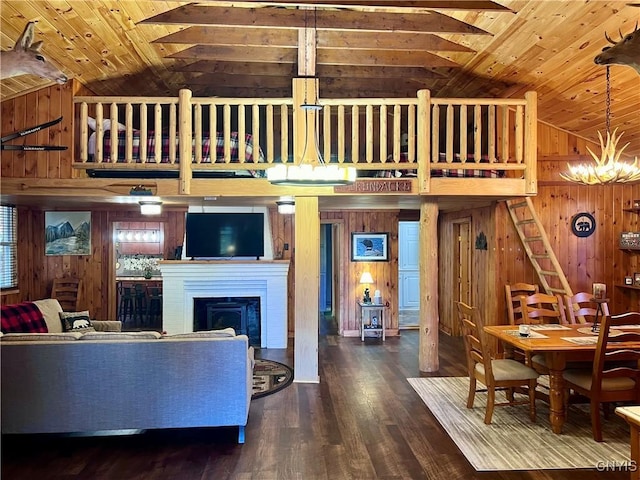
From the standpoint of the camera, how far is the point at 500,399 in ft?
15.0

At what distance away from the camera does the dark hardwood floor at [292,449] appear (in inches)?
124

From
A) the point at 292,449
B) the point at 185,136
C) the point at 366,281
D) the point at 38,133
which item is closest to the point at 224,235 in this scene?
the point at 366,281

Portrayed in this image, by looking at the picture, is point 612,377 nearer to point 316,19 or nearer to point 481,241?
point 481,241

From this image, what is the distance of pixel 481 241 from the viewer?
6.69 meters

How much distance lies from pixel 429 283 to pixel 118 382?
356cm

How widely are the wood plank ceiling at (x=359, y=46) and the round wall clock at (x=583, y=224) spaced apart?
1129 mm

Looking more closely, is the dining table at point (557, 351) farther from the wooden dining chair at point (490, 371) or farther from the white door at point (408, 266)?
the white door at point (408, 266)

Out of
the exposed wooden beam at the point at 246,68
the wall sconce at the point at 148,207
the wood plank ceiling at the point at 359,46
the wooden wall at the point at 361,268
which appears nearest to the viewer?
the wood plank ceiling at the point at 359,46

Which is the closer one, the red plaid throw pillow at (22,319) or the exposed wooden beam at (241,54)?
the red plaid throw pillow at (22,319)

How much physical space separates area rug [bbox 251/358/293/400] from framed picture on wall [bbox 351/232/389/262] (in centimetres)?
256

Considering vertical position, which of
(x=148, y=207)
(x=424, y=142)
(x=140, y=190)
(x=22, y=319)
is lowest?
(x=22, y=319)

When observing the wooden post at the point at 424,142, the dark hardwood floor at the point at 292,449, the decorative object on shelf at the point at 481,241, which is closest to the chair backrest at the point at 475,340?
the dark hardwood floor at the point at 292,449

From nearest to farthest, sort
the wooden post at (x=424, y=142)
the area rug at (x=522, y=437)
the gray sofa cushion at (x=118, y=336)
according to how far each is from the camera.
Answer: the area rug at (x=522, y=437) < the gray sofa cushion at (x=118, y=336) < the wooden post at (x=424, y=142)

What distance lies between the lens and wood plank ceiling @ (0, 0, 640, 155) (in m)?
4.14
